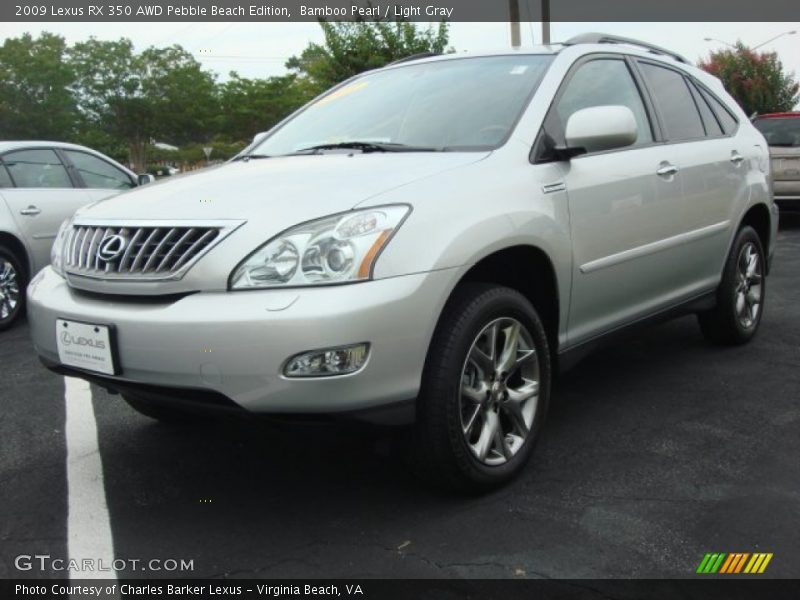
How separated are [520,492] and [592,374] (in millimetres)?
1754

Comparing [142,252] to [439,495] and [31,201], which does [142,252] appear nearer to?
[439,495]

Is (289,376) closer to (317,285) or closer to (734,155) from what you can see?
(317,285)

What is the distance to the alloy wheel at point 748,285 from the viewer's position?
493cm

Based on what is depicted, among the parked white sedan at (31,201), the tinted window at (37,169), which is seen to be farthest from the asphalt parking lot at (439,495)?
the tinted window at (37,169)

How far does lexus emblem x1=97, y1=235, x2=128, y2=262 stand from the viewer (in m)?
2.86

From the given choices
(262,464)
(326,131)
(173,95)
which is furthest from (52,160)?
(173,95)

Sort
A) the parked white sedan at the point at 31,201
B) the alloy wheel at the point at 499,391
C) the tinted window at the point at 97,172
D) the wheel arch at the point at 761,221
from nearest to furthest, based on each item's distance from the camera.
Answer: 1. the alloy wheel at the point at 499,391
2. the wheel arch at the point at 761,221
3. the parked white sedan at the point at 31,201
4. the tinted window at the point at 97,172

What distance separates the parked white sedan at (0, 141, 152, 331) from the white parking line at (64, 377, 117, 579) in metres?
2.65

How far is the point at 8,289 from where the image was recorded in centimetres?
657

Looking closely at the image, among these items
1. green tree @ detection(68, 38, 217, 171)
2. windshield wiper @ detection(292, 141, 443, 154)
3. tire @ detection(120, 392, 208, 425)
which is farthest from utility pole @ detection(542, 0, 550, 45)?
green tree @ detection(68, 38, 217, 171)

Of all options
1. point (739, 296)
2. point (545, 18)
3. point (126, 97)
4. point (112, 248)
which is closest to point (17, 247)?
point (112, 248)

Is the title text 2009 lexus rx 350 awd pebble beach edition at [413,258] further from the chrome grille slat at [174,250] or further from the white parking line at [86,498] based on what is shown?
the white parking line at [86,498]

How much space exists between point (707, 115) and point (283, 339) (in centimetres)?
332

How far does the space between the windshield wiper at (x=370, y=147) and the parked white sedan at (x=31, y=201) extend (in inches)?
122
